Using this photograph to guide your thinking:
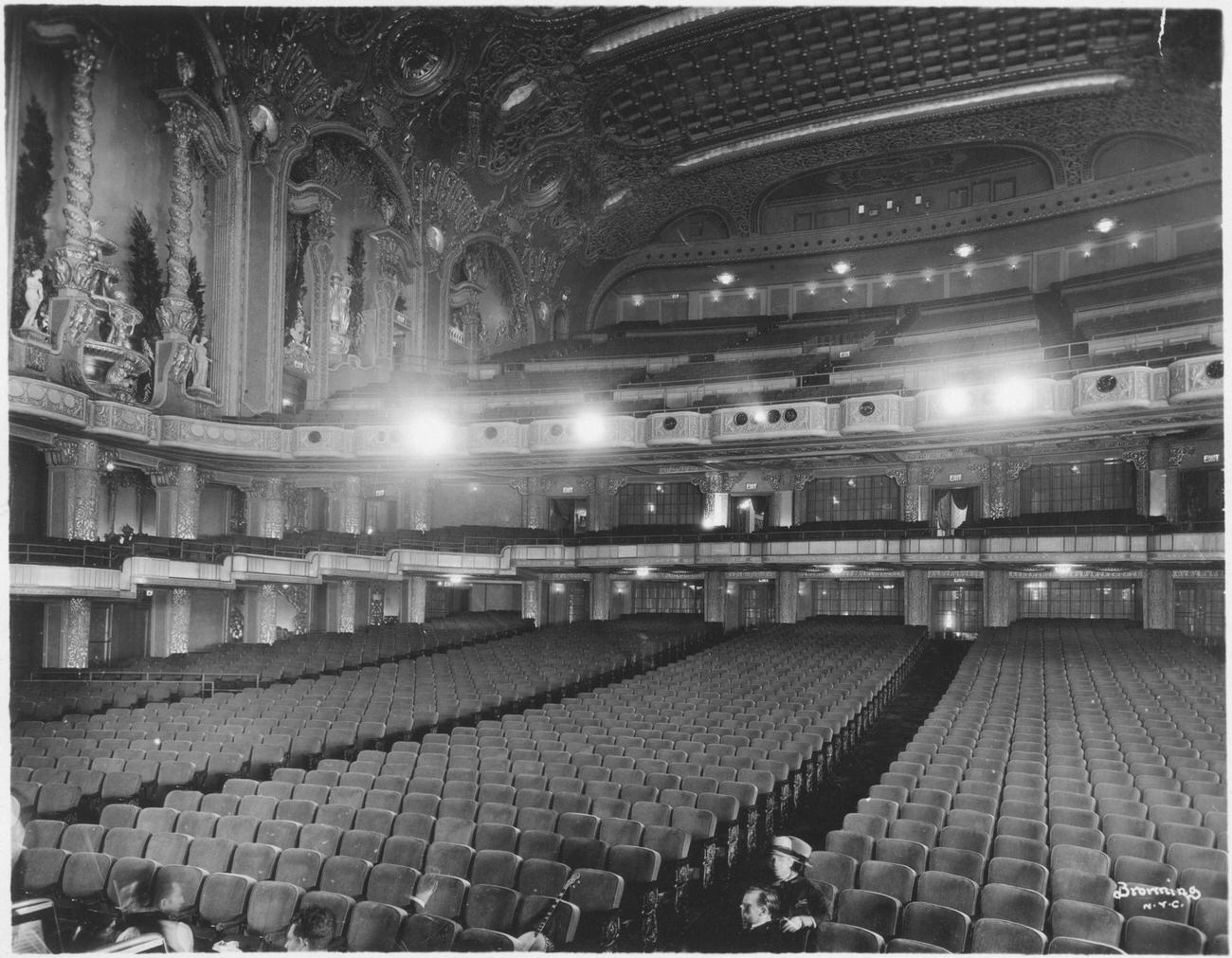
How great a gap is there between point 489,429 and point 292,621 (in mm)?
6201

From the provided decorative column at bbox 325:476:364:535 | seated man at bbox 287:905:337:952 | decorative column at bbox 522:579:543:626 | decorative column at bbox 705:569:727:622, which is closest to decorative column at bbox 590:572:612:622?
decorative column at bbox 522:579:543:626

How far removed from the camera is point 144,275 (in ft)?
55.6

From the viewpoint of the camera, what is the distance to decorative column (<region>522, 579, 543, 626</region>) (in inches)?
893

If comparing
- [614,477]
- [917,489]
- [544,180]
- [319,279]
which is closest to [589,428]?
[614,477]

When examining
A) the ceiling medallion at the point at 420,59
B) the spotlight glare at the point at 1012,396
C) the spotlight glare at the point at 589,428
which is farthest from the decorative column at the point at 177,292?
the spotlight glare at the point at 1012,396

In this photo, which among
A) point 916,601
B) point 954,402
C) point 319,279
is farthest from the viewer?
point 319,279

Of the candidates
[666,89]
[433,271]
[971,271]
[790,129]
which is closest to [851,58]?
[790,129]

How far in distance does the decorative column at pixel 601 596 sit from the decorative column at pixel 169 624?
365 inches

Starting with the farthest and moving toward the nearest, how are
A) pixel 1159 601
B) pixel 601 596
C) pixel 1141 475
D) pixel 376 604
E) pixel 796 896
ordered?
pixel 601 596
pixel 376 604
pixel 1141 475
pixel 1159 601
pixel 796 896

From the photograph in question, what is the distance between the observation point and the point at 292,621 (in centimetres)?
2020

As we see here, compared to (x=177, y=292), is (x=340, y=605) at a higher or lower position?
lower

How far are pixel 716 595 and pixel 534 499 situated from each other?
5.21m

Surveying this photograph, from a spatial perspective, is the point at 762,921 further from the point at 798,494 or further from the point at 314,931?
the point at 798,494

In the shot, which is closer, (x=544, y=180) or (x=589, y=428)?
(x=589, y=428)
